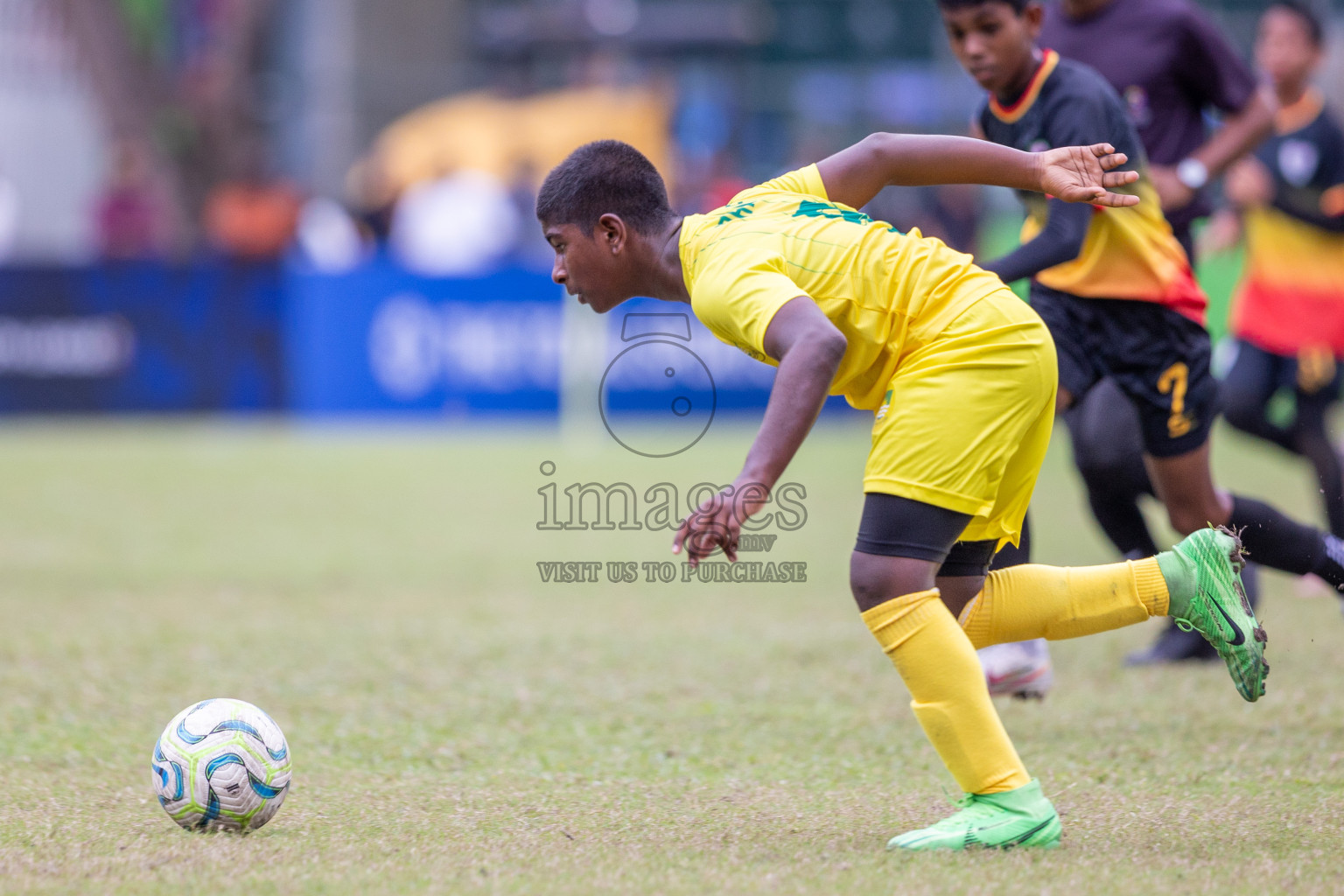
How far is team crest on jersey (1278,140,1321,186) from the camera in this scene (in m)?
7.36

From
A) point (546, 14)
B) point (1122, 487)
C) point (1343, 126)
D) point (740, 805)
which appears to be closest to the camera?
point (740, 805)

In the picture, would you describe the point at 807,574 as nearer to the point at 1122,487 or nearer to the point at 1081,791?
the point at 1122,487

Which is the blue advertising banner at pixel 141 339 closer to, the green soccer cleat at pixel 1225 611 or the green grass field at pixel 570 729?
the green grass field at pixel 570 729

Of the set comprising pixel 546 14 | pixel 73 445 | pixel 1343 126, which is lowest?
pixel 73 445

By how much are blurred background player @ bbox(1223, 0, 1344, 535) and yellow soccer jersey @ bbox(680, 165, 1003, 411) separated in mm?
3974

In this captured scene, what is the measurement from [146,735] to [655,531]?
555cm

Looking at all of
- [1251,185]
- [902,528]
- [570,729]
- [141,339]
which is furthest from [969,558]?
[141,339]

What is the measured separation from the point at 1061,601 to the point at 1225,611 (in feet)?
1.18

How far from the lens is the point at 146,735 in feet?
15.1

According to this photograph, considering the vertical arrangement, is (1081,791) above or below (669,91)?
below

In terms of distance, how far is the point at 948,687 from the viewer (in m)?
3.31

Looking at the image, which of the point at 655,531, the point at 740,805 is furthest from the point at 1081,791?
the point at 655,531

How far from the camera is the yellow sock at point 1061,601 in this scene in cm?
369

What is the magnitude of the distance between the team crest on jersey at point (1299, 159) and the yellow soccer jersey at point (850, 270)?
4428mm
